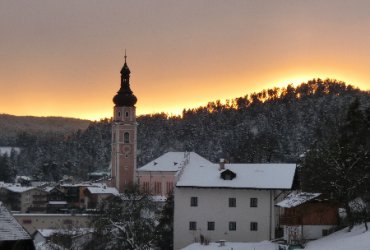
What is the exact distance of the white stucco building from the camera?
49.0 metres

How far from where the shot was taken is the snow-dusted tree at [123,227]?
4203 cm

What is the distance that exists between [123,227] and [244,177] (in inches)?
455

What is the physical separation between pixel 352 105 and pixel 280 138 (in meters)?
104

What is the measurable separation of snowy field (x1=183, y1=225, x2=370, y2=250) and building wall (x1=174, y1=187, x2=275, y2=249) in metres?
5.04

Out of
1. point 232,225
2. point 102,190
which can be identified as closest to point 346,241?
point 232,225

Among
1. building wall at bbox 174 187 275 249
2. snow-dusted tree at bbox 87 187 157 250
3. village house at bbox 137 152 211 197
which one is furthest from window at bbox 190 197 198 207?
village house at bbox 137 152 211 197

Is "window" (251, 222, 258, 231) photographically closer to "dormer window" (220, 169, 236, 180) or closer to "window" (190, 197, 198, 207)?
"dormer window" (220, 169, 236, 180)

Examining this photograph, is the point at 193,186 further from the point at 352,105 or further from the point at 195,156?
the point at 195,156

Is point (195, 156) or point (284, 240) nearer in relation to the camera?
point (284, 240)

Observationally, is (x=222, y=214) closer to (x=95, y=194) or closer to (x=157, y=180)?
(x=157, y=180)

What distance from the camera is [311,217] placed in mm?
41781

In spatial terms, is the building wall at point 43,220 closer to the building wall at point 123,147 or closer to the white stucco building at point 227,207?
the building wall at point 123,147

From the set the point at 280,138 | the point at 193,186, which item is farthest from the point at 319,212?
the point at 280,138

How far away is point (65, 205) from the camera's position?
110 metres
